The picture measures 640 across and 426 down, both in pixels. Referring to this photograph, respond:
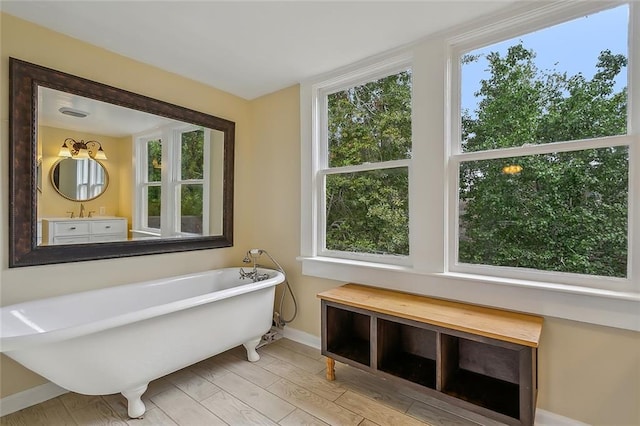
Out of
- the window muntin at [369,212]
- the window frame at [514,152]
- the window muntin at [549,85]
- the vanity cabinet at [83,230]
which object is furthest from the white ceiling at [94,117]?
the window muntin at [549,85]

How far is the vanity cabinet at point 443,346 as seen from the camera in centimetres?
145

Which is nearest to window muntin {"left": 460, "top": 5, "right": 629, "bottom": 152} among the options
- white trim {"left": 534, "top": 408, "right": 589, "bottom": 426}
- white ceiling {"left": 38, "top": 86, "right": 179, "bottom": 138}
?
white trim {"left": 534, "top": 408, "right": 589, "bottom": 426}

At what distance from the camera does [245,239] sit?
319 cm

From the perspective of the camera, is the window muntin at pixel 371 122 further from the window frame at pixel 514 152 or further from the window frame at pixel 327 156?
the window frame at pixel 514 152

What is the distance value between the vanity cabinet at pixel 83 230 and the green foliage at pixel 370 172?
167 centimetres

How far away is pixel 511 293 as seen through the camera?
5.60ft

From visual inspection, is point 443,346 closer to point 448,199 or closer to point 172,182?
point 448,199

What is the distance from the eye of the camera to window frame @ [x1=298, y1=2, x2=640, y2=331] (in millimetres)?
1460

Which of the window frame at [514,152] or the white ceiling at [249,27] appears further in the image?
the white ceiling at [249,27]

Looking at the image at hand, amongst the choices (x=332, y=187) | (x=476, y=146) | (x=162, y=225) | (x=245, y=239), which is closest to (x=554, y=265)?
(x=476, y=146)

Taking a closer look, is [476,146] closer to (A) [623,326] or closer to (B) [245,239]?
(A) [623,326]

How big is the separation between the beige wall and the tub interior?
12 cm

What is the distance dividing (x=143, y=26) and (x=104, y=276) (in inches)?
68.2

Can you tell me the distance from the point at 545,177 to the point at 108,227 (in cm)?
294
